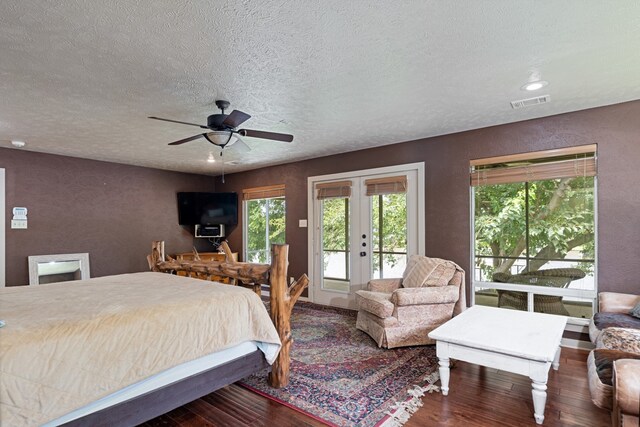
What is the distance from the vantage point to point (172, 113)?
3371 mm

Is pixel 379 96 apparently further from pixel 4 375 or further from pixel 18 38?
pixel 4 375

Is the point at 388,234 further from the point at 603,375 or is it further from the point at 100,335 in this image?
the point at 100,335

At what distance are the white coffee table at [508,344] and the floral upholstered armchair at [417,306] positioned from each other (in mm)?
552

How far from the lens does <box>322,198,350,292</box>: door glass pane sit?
528cm

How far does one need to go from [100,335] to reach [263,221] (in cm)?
492

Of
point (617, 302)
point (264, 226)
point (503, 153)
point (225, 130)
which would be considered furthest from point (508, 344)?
point (264, 226)

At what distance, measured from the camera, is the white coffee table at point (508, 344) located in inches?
84.3

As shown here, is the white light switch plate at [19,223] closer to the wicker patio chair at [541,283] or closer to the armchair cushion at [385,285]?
the armchair cushion at [385,285]

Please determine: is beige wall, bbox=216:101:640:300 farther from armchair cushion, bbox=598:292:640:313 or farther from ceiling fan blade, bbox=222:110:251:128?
ceiling fan blade, bbox=222:110:251:128

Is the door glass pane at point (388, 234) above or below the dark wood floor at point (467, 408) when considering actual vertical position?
above

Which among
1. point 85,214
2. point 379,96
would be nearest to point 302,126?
point 379,96

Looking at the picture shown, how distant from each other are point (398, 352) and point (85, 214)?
17.2 feet

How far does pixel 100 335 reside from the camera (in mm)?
1734

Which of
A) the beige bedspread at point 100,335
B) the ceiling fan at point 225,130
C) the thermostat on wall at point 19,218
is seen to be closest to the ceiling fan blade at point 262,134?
the ceiling fan at point 225,130
